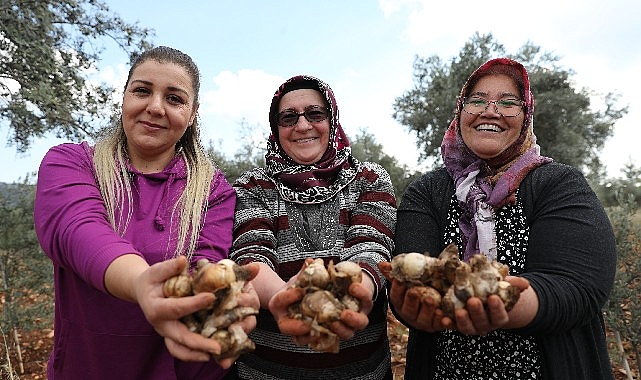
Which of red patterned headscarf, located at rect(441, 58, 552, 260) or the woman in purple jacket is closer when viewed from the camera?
the woman in purple jacket

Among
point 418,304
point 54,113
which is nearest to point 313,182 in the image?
point 418,304

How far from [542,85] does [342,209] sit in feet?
40.4

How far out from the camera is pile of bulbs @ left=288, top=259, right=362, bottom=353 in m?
1.58

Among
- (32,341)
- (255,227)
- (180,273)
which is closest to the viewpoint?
(180,273)

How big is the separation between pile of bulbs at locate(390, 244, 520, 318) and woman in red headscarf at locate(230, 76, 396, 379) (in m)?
0.29

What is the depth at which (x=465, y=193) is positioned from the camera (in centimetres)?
224

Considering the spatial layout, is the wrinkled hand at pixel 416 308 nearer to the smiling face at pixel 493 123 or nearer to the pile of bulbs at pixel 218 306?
the pile of bulbs at pixel 218 306

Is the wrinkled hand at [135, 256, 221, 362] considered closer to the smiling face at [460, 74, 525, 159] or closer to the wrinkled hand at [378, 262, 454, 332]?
the wrinkled hand at [378, 262, 454, 332]

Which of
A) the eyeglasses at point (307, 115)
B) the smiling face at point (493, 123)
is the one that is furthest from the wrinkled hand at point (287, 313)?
the smiling face at point (493, 123)

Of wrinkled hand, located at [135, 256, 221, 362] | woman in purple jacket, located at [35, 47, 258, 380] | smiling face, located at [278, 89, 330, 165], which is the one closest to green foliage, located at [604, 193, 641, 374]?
smiling face, located at [278, 89, 330, 165]

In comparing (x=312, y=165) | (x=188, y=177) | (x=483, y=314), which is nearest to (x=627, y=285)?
(x=312, y=165)

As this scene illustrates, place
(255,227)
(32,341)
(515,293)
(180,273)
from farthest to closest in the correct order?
(32,341) → (255,227) → (515,293) → (180,273)

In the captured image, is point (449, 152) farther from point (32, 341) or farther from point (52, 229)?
point (32, 341)

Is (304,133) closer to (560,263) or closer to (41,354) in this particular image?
(560,263)
